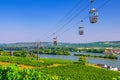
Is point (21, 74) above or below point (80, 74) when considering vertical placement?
above

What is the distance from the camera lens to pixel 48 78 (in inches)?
788

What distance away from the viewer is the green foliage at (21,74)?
66.5 ft

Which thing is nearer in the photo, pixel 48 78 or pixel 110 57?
pixel 48 78

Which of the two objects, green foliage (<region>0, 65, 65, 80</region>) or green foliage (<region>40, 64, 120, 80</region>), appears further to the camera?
green foliage (<region>40, 64, 120, 80</region>)

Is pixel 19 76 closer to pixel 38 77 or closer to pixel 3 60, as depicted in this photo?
pixel 38 77

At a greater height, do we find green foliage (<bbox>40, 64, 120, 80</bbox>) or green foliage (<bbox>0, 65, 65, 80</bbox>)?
green foliage (<bbox>0, 65, 65, 80</bbox>)

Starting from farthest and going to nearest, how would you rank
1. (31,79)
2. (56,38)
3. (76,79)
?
(56,38)
(76,79)
(31,79)

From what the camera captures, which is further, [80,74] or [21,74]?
[80,74]

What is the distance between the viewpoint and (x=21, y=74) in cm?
2164

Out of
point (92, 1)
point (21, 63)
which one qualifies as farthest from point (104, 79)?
point (21, 63)

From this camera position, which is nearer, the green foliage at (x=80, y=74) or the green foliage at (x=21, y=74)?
the green foliage at (x=21, y=74)

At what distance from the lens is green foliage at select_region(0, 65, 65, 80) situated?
20281 millimetres

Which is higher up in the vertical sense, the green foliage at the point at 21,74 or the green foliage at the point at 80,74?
the green foliage at the point at 21,74

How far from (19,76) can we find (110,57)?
137 meters
